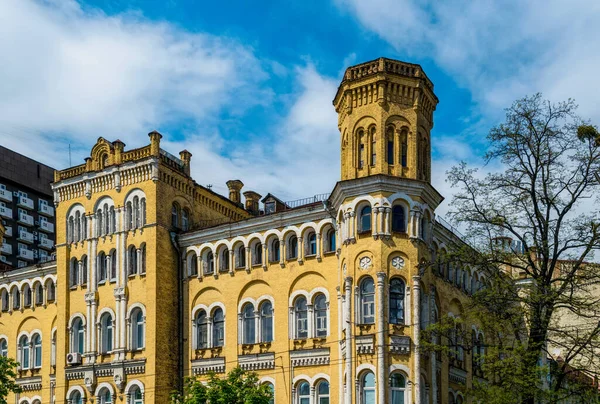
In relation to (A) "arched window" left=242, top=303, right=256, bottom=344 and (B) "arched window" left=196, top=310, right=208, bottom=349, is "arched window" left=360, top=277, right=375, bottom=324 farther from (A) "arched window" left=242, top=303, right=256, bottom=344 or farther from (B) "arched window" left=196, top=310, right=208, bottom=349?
(B) "arched window" left=196, top=310, right=208, bottom=349

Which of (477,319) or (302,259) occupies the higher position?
(302,259)

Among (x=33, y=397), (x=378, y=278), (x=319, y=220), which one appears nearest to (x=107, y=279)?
(x=33, y=397)

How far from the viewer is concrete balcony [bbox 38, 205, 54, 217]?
376 ft

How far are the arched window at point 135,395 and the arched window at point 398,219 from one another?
55.4 feet

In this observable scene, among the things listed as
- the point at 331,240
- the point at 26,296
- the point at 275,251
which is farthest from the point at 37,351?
the point at 331,240

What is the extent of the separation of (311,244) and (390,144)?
679 cm

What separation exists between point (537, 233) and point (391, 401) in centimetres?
1033

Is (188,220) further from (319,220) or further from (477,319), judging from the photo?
(477,319)

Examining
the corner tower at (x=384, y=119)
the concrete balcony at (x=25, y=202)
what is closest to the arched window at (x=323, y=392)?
the corner tower at (x=384, y=119)

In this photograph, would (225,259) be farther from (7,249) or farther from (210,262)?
(7,249)

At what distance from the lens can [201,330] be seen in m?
51.6

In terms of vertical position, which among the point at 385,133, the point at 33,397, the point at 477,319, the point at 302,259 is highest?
the point at 385,133

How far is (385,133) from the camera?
4556 cm

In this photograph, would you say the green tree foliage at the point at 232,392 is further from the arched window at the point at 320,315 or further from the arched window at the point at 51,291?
the arched window at the point at 51,291
